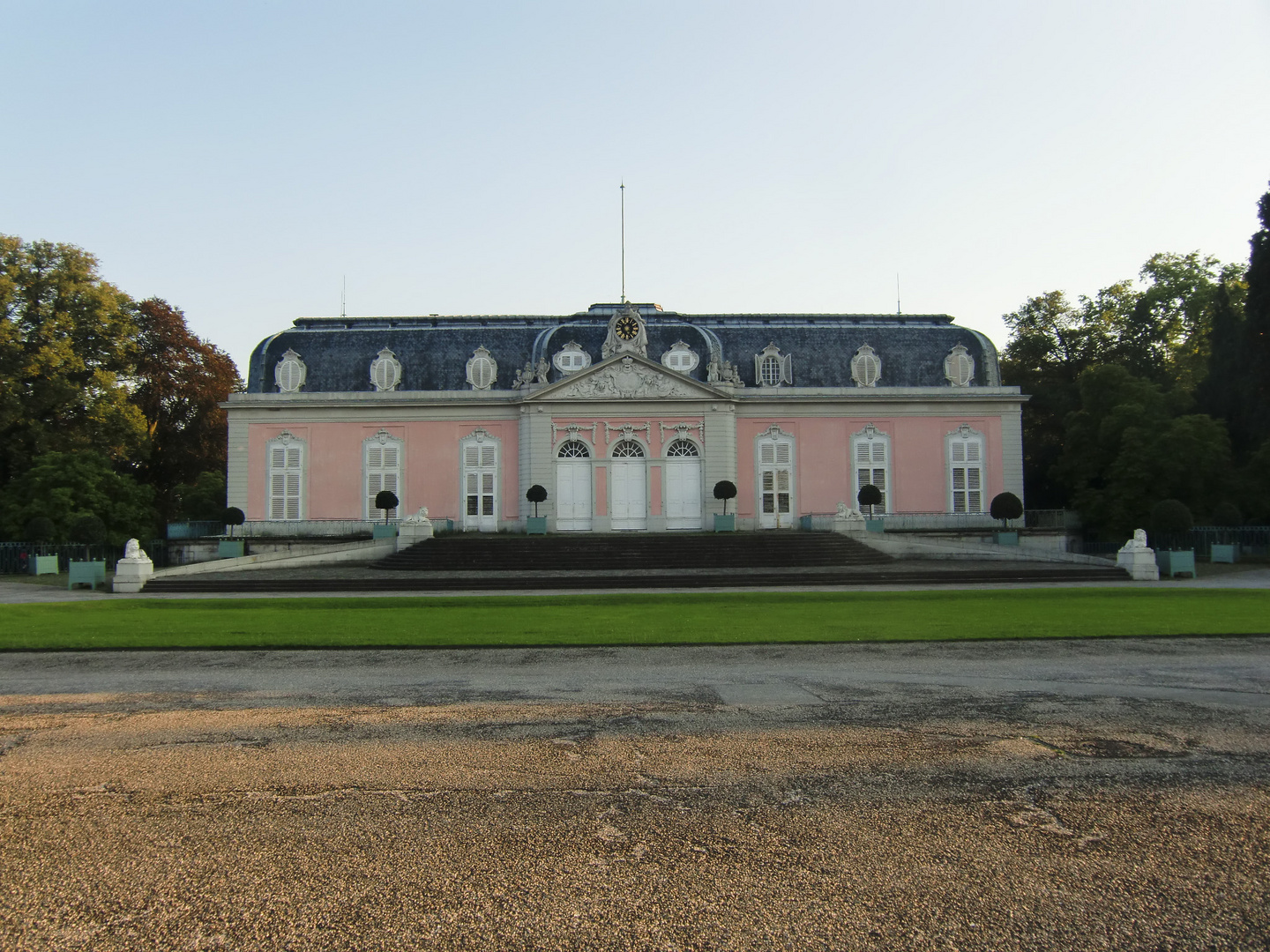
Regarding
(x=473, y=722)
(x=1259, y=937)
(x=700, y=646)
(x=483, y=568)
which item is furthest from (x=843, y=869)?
(x=483, y=568)

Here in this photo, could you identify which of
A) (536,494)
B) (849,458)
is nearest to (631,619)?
(536,494)

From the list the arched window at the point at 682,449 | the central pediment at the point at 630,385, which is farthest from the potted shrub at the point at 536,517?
the arched window at the point at 682,449

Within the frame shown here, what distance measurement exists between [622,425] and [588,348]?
4.24 m

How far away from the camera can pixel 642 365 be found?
41.5m

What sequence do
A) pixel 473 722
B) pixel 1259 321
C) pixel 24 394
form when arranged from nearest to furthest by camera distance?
pixel 473 722 → pixel 1259 321 → pixel 24 394

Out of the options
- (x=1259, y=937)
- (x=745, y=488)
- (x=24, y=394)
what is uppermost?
(x=24, y=394)

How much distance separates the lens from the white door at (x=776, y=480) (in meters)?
42.7

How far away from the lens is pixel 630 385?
41.5 m

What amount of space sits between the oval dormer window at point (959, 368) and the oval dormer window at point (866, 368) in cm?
322

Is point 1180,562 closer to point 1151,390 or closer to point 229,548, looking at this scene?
point 1151,390

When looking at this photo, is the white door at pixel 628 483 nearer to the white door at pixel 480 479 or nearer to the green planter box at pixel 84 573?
the white door at pixel 480 479

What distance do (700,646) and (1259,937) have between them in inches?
383

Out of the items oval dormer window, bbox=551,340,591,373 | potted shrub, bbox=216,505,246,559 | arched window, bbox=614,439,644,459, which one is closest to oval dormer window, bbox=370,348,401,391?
oval dormer window, bbox=551,340,591,373

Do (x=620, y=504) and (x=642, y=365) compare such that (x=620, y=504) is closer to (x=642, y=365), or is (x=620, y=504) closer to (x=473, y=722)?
(x=642, y=365)
